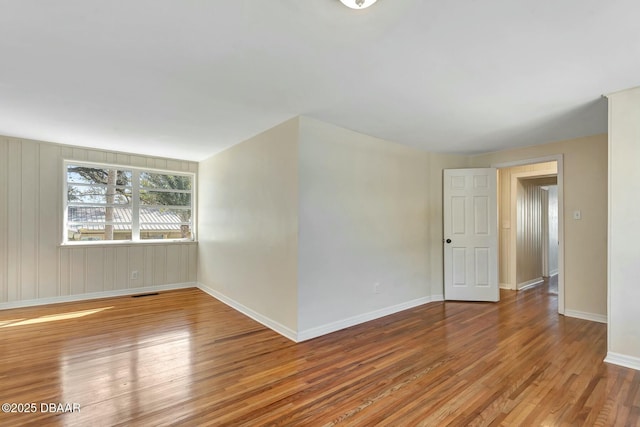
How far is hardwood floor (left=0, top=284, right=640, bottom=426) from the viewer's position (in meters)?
1.86

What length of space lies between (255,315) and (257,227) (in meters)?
1.12

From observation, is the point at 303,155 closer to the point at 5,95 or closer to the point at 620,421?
the point at 5,95

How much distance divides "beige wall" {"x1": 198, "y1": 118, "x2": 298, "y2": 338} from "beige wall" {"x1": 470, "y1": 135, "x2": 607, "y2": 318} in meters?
3.71

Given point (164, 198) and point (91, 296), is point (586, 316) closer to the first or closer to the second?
point (164, 198)

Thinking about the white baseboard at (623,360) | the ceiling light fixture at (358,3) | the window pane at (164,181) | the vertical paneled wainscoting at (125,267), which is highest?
the ceiling light fixture at (358,3)

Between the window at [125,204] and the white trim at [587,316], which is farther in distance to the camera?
the window at [125,204]

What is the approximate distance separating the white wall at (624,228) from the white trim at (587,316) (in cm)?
140

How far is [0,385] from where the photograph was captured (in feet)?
7.14

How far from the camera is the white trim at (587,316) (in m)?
3.60

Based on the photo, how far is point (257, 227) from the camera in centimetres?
376

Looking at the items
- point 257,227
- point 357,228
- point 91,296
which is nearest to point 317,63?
point 357,228

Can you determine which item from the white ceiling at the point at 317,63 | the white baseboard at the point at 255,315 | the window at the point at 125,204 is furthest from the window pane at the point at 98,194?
the white baseboard at the point at 255,315

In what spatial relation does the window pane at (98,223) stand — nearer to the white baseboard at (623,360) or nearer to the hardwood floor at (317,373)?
the hardwood floor at (317,373)

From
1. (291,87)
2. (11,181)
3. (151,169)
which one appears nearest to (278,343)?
(291,87)
